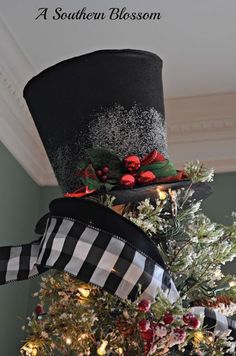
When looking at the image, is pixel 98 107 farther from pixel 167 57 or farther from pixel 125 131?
pixel 167 57

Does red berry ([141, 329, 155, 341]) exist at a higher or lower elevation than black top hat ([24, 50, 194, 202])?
lower

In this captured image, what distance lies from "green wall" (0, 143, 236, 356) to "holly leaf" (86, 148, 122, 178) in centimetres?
73

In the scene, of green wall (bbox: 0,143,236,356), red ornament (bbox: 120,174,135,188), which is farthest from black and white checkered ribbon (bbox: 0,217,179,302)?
green wall (bbox: 0,143,236,356)

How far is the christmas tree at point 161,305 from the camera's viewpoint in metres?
0.82

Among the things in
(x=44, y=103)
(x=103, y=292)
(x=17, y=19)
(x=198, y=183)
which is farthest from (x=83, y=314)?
(x=17, y=19)

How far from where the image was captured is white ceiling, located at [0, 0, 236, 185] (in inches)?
62.2

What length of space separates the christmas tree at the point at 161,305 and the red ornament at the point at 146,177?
0.03 meters

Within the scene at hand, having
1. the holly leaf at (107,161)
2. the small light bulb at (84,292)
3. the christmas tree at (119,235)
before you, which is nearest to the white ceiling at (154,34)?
the christmas tree at (119,235)

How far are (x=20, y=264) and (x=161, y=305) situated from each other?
1.06 feet

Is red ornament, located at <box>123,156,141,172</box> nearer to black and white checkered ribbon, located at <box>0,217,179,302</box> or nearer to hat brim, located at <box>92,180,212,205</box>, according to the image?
hat brim, located at <box>92,180,212,205</box>

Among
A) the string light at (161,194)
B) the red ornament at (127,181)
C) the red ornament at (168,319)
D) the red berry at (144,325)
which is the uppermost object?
the red ornament at (127,181)

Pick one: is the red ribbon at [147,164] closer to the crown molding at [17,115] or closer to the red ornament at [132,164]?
the red ornament at [132,164]

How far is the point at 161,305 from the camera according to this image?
809mm

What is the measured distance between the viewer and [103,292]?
0.95m
